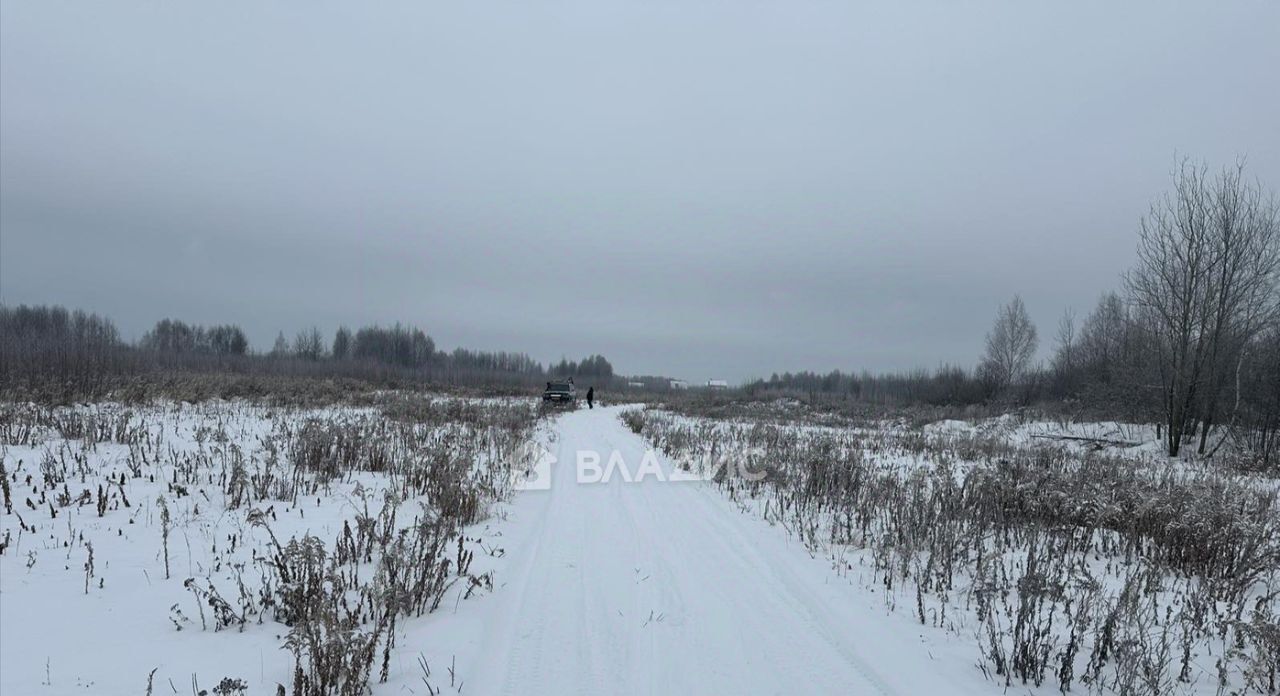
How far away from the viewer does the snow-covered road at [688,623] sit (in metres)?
3.32

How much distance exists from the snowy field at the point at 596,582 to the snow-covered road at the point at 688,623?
25 mm

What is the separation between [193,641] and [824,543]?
580 cm

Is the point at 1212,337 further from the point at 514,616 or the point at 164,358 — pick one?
the point at 164,358

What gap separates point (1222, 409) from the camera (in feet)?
57.6

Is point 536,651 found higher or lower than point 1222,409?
lower

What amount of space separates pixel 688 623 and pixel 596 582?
1090 millimetres

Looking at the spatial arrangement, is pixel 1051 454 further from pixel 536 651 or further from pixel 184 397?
pixel 184 397

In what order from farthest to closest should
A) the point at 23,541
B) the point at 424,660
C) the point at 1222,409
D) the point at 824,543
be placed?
the point at 1222,409, the point at 824,543, the point at 23,541, the point at 424,660

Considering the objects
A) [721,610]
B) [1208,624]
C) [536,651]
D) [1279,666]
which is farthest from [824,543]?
[536,651]

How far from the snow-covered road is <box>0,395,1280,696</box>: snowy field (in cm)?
3

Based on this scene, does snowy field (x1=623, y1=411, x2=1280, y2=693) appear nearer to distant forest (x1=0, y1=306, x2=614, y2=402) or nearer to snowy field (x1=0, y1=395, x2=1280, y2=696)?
snowy field (x1=0, y1=395, x2=1280, y2=696)

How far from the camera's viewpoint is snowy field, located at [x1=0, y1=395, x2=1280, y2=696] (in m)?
3.28

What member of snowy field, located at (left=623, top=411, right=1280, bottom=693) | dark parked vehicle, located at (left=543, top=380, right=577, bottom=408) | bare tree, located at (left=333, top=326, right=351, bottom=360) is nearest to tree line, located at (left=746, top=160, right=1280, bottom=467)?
snowy field, located at (left=623, top=411, right=1280, bottom=693)

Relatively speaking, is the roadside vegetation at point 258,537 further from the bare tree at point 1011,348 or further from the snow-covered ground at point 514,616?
the bare tree at point 1011,348
